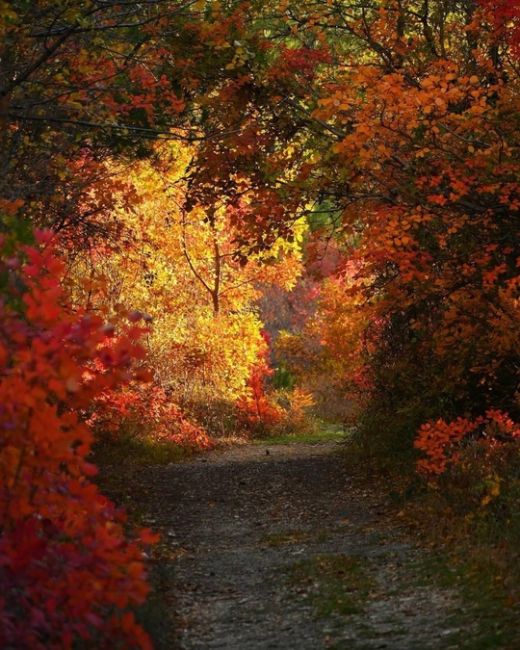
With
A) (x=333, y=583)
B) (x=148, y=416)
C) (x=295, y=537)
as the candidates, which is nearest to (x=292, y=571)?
(x=333, y=583)

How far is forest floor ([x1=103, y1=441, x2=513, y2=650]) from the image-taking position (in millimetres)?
7465

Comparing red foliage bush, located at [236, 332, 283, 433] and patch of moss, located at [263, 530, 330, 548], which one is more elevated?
red foliage bush, located at [236, 332, 283, 433]

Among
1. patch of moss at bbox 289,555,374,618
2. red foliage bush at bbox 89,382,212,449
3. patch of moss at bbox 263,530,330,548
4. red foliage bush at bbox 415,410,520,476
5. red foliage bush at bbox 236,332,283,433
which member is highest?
red foliage bush at bbox 236,332,283,433

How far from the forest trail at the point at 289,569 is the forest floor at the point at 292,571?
0.01m

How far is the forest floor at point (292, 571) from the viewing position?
24.5ft

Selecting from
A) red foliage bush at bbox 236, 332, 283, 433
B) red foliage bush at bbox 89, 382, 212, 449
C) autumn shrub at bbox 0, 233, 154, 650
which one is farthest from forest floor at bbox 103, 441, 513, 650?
red foliage bush at bbox 236, 332, 283, 433

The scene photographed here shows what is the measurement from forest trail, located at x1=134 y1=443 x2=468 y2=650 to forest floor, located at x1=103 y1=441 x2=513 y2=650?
0.04 ft

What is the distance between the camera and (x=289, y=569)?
9766 millimetres

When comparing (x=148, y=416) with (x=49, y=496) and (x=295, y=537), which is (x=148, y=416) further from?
(x=49, y=496)

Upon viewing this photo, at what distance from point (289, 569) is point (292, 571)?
0.10 meters

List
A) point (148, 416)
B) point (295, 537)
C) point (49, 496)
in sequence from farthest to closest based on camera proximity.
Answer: point (148, 416) → point (295, 537) → point (49, 496)

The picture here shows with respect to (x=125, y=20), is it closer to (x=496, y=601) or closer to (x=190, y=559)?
(x=190, y=559)

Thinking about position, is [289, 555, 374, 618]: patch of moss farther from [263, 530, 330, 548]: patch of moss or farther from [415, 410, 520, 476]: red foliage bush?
[415, 410, 520, 476]: red foliage bush

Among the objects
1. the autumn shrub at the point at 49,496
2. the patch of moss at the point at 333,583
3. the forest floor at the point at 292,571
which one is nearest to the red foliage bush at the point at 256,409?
the forest floor at the point at 292,571
